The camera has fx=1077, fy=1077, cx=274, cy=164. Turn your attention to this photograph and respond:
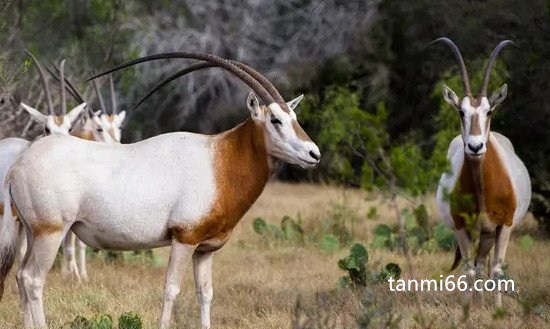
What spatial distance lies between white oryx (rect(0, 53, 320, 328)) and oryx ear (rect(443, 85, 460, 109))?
1.60 meters

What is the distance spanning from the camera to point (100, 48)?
54.1ft

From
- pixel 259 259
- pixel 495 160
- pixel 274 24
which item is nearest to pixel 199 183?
pixel 495 160

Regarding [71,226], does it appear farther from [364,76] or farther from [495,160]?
[364,76]

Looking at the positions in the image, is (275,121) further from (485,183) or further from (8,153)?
(8,153)

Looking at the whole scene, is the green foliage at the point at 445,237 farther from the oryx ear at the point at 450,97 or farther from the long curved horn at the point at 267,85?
the long curved horn at the point at 267,85

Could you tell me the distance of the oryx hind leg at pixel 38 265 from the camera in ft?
21.0

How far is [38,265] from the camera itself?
648 cm

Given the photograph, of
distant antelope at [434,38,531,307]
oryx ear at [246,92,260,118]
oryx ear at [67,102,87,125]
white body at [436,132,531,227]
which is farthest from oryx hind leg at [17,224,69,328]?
oryx ear at [67,102,87,125]

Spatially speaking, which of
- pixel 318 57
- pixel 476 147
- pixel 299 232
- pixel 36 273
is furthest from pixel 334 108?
pixel 36 273

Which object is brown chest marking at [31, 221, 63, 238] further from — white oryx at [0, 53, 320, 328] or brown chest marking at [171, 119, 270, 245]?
brown chest marking at [171, 119, 270, 245]

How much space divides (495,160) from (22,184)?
11.0 ft

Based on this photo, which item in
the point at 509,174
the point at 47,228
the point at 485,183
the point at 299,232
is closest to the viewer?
the point at 47,228

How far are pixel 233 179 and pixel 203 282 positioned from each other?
2.37ft

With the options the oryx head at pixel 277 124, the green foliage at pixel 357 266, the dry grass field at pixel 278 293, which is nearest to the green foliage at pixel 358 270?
the green foliage at pixel 357 266
